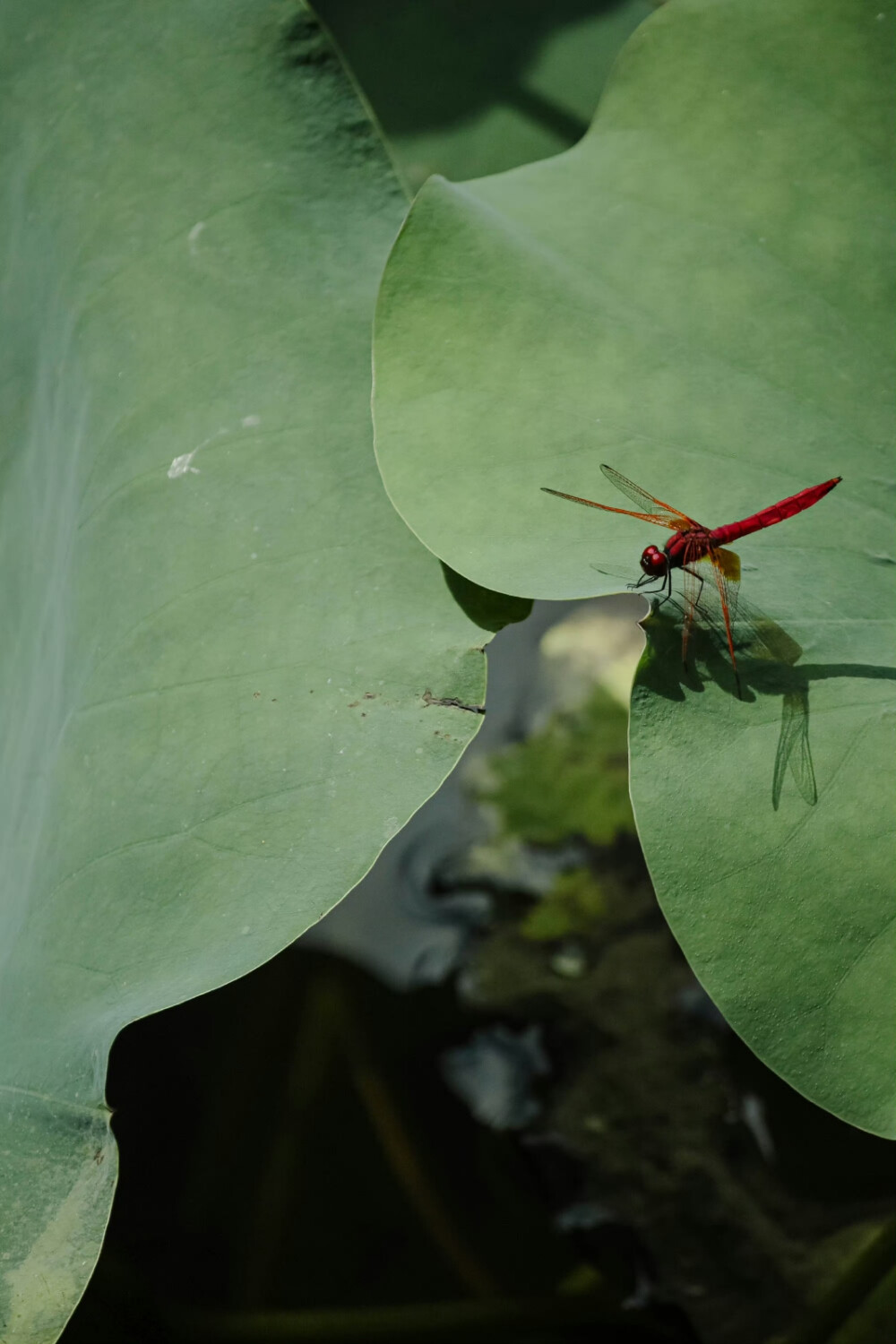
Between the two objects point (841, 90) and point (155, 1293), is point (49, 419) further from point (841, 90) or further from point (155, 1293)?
point (155, 1293)

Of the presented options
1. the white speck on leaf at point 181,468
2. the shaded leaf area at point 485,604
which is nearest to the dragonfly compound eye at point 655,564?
the shaded leaf area at point 485,604

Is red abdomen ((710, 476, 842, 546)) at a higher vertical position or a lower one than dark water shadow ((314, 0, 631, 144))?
lower

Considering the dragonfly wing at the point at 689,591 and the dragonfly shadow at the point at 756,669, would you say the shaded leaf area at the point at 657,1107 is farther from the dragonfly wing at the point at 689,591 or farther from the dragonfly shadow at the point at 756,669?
the dragonfly wing at the point at 689,591

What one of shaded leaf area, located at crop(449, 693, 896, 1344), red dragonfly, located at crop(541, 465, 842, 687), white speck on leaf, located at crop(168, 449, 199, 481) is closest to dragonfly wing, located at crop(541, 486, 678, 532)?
red dragonfly, located at crop(541, 465, 842, 687)

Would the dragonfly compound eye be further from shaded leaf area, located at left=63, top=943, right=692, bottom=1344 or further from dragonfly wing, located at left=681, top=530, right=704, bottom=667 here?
shaded leaf area, located at left=63, top=943, right=692, bottom=1344

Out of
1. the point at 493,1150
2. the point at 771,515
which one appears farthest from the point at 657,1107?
the point at 771,515

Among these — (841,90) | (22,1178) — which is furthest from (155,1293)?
(841,90)
